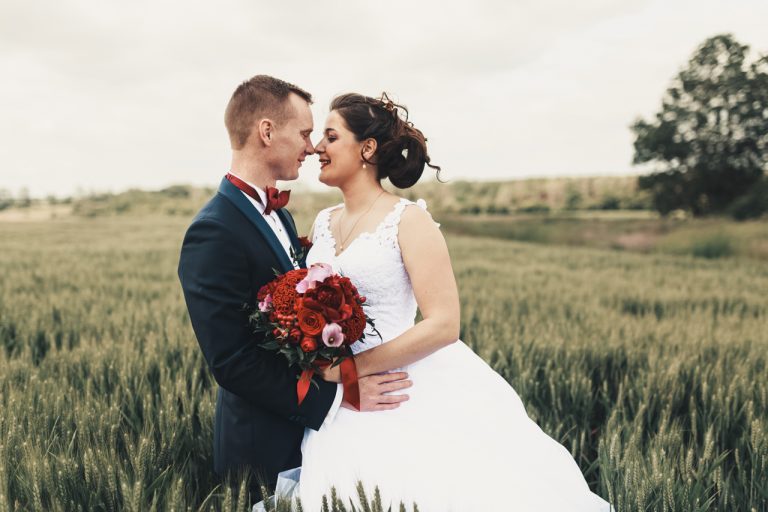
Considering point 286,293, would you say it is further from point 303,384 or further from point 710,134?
point 710,134

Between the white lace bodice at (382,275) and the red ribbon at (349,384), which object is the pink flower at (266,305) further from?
the white lace bodice at (382,275)

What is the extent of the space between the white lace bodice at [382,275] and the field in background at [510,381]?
0.88 meters

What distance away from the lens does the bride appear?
1807 mm

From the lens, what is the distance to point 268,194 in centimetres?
206

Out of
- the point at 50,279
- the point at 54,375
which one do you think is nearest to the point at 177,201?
the point at 50,279

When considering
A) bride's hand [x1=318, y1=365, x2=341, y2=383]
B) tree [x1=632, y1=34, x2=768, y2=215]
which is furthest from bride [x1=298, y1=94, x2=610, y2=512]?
tree [x1=632, y1=34, x2=768, y2=215]

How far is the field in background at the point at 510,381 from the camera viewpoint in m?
1.85

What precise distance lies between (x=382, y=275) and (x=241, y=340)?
0.64 meters

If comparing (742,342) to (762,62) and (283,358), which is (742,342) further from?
(762,62)

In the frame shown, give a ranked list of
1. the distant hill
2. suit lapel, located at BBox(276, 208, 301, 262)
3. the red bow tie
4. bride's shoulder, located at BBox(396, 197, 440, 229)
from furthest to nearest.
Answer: the distant hill, suit lapel, located at BBox(276, 208, 301, 262), bride's shoulder, located at BBox(396, 197, 440, 229), the red bow tie

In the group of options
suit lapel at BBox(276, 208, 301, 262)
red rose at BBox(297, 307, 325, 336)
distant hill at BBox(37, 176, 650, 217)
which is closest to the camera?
red rose at BBox(297, 307, 325, 336)

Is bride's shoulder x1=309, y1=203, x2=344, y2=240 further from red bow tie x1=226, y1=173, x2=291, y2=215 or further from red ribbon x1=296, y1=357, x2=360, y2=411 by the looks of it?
red ribbon x1=296, y1=357, x2=360, y2=411

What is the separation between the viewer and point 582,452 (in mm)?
2820

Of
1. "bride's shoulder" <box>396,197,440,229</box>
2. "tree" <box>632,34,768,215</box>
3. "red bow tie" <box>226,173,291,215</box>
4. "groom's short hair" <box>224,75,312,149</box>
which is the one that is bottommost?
→ "bride's shoulder" <box>396,197,440,229</box>
